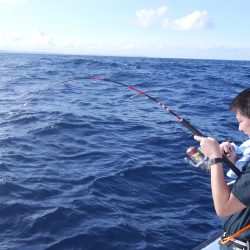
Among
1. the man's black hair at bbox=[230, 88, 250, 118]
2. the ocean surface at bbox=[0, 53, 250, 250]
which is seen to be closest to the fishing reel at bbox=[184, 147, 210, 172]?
the man's black hair at bbox=[230, 88, 250, 118]

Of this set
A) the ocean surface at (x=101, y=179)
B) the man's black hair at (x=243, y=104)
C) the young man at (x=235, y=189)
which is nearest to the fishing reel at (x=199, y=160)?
the young man at (x=235, y=189)

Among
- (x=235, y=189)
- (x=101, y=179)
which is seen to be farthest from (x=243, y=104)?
(x=101, y=179)

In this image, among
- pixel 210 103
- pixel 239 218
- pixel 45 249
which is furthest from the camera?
pixel 210 103

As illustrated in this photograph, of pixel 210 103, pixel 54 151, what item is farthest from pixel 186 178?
pixel 210 103

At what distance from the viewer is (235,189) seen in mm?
2686

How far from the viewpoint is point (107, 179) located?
7.63 metres

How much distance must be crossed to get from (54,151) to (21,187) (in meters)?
2.08

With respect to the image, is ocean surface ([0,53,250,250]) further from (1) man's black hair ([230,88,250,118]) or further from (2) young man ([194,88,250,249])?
(1) man's black hair ([230,88,250,118])

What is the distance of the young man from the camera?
2.67 meters

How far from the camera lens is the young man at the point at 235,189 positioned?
267 centimetres

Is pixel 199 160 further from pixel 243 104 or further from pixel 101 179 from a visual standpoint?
pixel 101 179

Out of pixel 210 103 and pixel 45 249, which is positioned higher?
pixel 210 103

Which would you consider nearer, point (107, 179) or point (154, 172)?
point (107, 179)

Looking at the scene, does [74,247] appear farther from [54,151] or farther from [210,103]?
[210,103]
